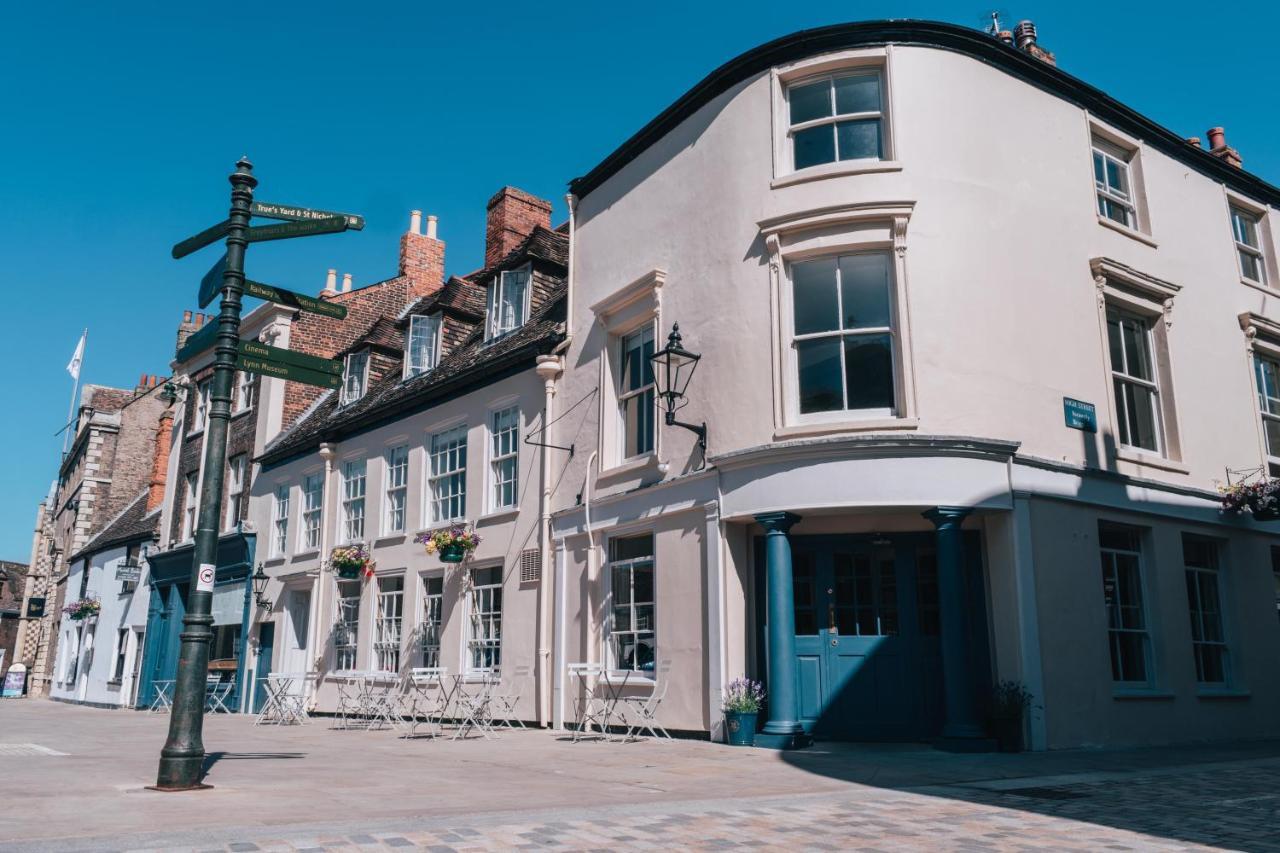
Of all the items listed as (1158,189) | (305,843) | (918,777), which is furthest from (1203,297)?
(305,843)

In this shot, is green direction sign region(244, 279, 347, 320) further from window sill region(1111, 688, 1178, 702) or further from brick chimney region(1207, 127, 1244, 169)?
brick chimney region(1207, 127, 1244, 169)

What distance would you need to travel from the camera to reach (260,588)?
938 inches

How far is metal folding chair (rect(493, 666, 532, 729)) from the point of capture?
15711mm

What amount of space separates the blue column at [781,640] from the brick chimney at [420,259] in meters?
18.1

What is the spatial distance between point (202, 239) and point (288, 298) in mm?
1005

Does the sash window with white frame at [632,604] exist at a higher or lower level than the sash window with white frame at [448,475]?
lower

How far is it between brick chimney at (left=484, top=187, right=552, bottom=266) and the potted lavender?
12865mm

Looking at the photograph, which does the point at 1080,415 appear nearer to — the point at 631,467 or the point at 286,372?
the point at 631,467

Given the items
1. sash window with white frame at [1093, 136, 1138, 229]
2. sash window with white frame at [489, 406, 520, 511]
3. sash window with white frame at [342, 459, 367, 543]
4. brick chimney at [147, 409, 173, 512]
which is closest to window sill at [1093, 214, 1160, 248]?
sash window with white frame at [1093, 136, 1138, 229]

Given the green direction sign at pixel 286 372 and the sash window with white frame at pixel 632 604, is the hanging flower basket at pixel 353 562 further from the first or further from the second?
the green direction sign at pixel 286 372

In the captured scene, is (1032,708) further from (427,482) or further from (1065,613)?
(427,482)

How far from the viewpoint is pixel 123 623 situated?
99.7 feet

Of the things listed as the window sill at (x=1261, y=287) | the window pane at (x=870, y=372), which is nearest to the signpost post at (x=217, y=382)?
the window pane at (x=870, y=372)

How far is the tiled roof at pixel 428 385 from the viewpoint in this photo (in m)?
17.3
